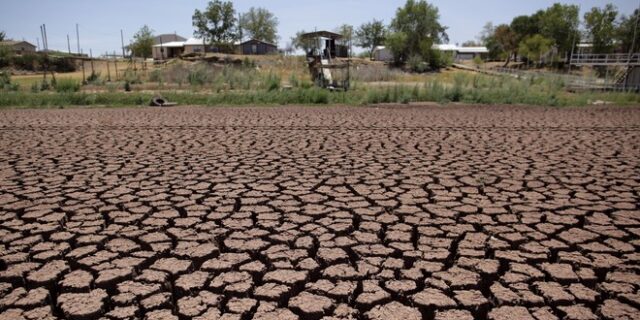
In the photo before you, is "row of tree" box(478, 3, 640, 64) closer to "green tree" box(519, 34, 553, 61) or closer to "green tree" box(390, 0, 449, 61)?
"green tree" box(519, 34, 553, 61)

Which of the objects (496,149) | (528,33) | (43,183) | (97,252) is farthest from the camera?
(528,33)

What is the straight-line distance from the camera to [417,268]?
2.95 m

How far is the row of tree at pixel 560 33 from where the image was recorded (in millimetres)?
48250

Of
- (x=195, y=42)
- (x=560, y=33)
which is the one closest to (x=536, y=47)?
(x=560, y=33)

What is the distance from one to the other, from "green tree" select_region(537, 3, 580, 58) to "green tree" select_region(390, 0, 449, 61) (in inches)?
478

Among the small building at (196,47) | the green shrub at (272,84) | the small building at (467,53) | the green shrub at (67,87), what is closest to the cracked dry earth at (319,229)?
the green shrub at (272,84)

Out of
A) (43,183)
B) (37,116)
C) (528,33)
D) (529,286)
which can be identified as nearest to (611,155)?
(529,286)

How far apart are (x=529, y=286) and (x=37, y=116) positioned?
11679 mm

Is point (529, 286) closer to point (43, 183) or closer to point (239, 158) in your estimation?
point (239, 158)

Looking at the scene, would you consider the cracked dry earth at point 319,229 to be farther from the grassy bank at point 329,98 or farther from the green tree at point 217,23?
the green tree at point 217,23

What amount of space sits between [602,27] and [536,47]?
6.47 meters

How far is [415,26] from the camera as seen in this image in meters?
54.3

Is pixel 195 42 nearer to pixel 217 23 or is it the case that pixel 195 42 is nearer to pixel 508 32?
pixel 217 23

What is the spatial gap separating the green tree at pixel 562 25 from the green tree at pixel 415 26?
39.9 feet
